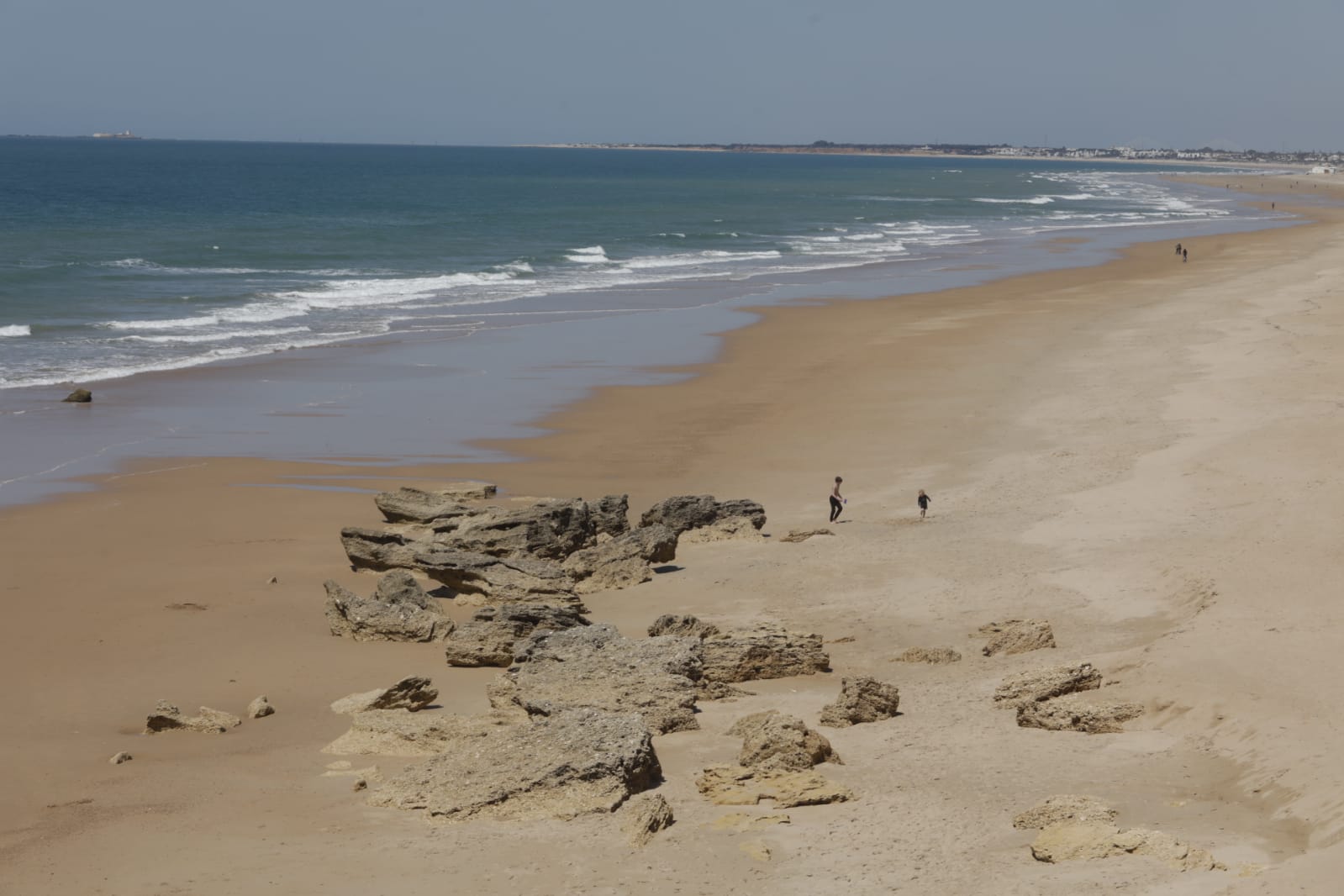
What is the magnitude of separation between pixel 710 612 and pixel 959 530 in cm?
429

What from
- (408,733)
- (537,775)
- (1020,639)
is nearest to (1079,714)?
(1020,639)

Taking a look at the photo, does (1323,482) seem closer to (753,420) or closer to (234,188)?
(753,420)

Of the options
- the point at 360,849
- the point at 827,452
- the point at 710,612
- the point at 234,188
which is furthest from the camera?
the point at 234,188

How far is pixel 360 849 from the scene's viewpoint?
388 inches

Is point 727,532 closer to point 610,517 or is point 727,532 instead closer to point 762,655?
point 610,517

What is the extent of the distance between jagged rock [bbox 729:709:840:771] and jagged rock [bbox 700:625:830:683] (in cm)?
235

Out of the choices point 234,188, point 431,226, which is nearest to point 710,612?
point 431,226

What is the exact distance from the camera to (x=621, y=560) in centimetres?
1711

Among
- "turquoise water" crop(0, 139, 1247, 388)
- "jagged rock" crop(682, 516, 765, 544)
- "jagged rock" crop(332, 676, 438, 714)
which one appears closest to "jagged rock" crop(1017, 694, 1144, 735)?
"jagged rock" crop(332, 676, 438, 714)

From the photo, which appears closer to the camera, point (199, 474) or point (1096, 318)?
point (199, 474)

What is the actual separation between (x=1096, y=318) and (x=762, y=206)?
66296 millimetres

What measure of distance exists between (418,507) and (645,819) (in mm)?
9782

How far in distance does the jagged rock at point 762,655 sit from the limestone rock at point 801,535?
15.1 feet

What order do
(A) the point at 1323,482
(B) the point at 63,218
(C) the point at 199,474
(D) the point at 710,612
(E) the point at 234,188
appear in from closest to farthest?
(D) the point at 710,612, (A) the point at 1323,482, (C) the point at 199,474, (B) the point at 63,218, (E) the point at 234,188
